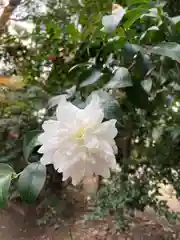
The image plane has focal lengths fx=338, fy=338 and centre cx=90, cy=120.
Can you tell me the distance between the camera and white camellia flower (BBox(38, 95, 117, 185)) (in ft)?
1.18

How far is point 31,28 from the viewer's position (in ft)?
2.82

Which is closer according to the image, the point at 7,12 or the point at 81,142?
the point at 81,142

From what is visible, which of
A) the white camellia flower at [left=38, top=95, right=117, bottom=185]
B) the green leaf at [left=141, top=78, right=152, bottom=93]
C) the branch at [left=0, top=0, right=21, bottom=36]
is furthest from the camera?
the branch at [left=0, top=0, right=21, bottom=36]

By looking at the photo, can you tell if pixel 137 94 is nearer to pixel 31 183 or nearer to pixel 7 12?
pixel 31 183

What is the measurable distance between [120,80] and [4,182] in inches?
7.6

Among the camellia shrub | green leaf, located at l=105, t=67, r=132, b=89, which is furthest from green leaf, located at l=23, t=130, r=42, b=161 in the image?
green leaf, located at l=105, t=67, r=132, b=89

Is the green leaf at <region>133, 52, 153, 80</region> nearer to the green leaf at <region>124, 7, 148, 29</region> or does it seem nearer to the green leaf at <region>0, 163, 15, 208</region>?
the green leaf at <region>124, 7, 148, 29</region>

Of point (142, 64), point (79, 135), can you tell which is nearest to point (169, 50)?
point (142, 64)

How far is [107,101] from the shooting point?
0.43 meters

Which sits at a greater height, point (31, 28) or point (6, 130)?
point (31, 28)

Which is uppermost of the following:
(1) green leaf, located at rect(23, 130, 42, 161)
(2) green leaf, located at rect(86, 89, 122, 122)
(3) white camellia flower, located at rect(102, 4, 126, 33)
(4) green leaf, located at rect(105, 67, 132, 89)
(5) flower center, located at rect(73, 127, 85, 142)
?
(3) white camellia flower, located at rect(102, 4, 126, 33)

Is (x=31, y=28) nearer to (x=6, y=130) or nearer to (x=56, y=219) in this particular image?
(x=6, y=130)

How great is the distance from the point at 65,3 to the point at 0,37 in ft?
0.59

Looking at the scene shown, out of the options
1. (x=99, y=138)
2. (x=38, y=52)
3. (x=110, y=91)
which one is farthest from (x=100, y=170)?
(x=38, y=52)
